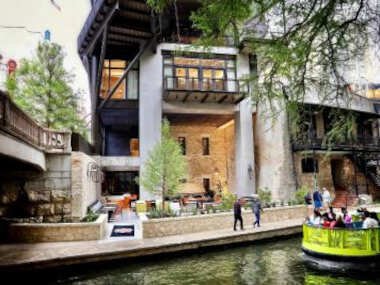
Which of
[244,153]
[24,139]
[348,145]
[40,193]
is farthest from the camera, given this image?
[244,153]

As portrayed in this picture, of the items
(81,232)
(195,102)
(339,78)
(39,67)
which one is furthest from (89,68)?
(339,78)

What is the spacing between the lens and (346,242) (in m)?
9.95

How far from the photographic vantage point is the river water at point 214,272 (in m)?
8.62

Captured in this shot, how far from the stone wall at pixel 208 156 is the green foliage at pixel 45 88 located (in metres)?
9.58

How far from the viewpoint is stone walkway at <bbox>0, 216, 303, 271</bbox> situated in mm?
9312

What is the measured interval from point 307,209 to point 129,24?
1637 cm

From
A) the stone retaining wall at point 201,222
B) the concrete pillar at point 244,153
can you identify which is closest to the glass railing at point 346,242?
the stone retaining wall at point 201,222

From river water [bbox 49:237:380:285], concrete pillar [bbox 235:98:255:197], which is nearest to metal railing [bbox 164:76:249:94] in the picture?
concrete pillar [bbox 235:98:255:197]

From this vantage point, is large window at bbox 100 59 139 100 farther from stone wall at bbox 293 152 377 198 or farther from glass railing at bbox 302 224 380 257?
glass railing at bbox 302 224 380 257

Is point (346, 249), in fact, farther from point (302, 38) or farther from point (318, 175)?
point (318, 175)

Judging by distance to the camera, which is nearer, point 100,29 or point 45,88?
point 100,29

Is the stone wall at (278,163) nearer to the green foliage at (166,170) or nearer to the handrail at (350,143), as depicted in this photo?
the handrail at (350,143)

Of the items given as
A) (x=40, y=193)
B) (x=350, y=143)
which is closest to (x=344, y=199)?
(x=350, y=143)

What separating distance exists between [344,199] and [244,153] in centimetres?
828
